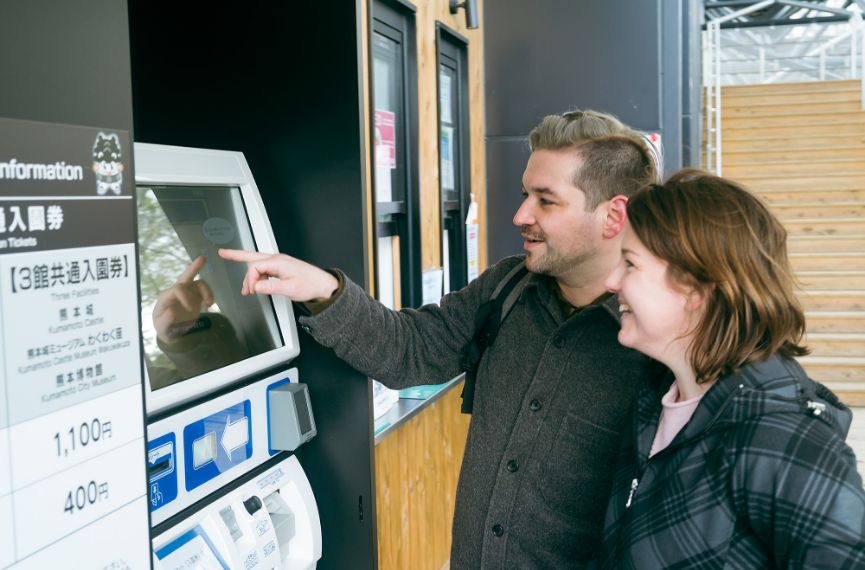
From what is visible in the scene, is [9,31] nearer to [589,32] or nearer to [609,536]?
[609,536]

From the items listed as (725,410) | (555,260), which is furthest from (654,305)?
(555,260)

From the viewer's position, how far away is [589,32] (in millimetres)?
4383

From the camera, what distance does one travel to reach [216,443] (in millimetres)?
1591

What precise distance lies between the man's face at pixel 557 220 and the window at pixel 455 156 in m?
1.63

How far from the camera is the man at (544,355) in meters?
1.78

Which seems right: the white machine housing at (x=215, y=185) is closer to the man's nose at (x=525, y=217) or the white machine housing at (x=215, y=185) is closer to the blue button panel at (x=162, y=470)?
the blue button panel at (x=162, y=470)

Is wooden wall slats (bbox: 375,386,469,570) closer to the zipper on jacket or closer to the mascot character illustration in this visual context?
the zipper on jacket

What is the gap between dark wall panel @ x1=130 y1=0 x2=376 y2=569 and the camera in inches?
71.1

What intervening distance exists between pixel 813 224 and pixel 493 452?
322 inches

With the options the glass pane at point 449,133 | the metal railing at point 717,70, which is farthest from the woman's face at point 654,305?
the metal railing at point 717,70

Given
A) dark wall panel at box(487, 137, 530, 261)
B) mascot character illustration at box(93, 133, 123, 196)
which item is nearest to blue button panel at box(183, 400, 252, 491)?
mascot character illustration at box(93, 133, 123, 196)

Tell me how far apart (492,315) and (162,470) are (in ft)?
2.79

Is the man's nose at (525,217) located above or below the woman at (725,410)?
above

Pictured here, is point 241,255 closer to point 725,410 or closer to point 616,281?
point 616,281
